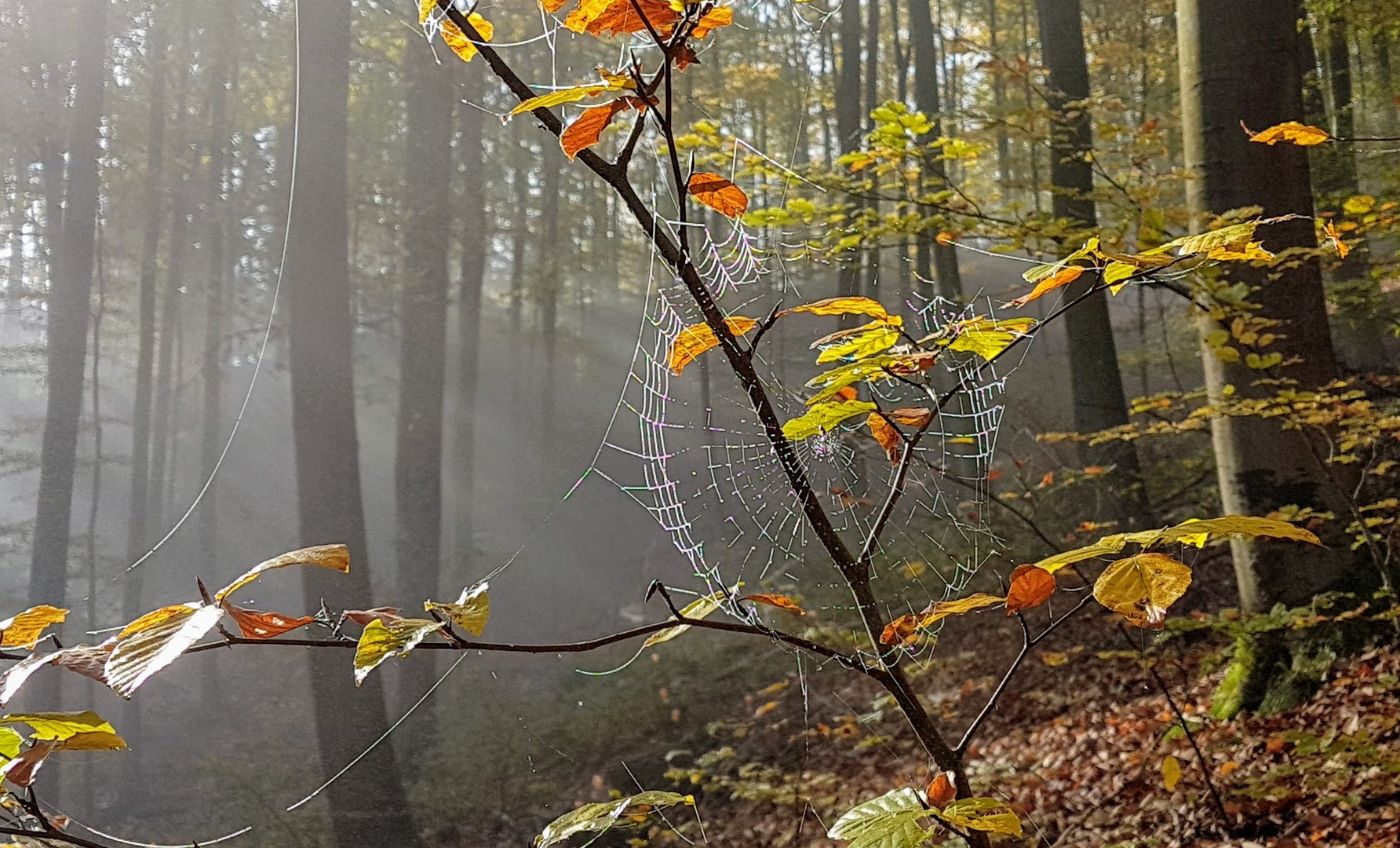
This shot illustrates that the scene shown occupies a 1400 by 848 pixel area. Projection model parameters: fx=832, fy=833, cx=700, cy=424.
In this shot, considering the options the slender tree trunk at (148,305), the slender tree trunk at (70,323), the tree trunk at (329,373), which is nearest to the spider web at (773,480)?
the tree trunk at (329,373)

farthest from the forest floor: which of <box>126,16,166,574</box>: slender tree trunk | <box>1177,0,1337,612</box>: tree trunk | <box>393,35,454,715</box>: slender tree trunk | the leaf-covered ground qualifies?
<box>126,16,166,574</box>: slender tree trunk

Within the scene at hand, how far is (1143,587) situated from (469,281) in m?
3.08

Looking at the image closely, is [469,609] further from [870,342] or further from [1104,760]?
[1104,760]

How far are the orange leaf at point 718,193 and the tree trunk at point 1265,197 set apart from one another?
160cm

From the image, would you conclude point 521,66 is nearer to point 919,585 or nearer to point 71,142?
point 71,142

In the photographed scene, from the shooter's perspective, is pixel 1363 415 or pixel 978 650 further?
pixel 978 650

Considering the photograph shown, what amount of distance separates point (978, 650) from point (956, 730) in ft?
1.79

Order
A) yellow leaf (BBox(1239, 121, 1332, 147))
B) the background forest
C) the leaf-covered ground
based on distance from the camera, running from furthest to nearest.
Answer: the background forest < the leaf-covered ground < yellow leaf (BBox(1239, 121, 1332, 147))

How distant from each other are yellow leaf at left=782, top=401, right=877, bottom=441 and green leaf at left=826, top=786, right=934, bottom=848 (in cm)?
23

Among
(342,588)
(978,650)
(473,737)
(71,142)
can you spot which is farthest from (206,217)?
(978,650)

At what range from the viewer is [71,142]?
222 cm

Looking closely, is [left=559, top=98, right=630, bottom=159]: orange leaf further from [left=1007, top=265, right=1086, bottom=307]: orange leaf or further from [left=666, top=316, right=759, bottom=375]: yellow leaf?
[left=1007, top=265, right=1086, bottom=307]: orange leaf

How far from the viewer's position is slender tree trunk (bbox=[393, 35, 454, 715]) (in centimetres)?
294

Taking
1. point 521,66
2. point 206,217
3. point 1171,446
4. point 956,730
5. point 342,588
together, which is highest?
point 521,66
